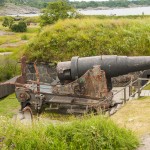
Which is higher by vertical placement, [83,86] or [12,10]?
[83,86]

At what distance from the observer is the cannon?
11562 millimetres

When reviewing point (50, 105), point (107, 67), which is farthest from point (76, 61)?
point (50, 105)

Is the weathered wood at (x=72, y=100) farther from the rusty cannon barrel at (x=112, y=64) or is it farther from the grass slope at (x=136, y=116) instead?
the grass slope at (x=136, y=116)

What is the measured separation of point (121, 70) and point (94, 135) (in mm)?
6262

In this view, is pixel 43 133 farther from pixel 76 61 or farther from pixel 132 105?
pixel 76 61

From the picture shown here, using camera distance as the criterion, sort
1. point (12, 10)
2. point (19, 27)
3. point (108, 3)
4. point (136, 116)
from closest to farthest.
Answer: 1. point (136, 116)
2. point (19, 27)
3. point (12, 10)
4. point (108, 3)

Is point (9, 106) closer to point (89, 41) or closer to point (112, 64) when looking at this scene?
point (89, 41)

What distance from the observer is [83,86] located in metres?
11.9

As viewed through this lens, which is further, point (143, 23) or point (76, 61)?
point (143, 23)

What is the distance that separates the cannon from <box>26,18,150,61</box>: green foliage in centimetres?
477

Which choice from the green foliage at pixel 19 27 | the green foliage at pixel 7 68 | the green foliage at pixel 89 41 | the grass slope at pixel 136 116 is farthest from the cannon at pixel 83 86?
the green foliage at pixel 19 27

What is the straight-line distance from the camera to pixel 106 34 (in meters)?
18.1

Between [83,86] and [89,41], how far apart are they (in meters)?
6.00

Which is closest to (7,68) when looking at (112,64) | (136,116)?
(112,64)
